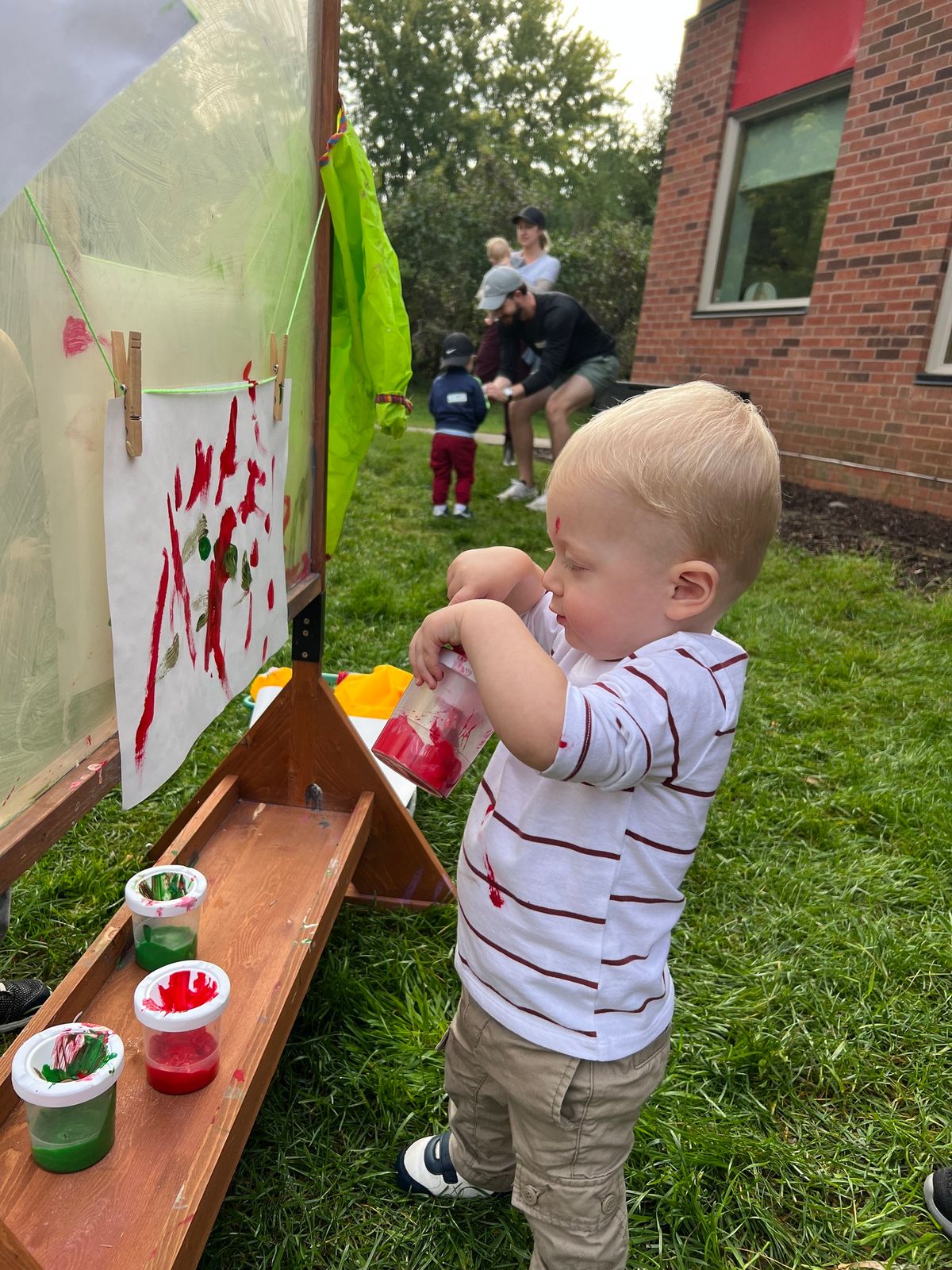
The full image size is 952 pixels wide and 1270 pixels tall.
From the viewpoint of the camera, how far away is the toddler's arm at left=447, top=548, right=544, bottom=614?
125cm

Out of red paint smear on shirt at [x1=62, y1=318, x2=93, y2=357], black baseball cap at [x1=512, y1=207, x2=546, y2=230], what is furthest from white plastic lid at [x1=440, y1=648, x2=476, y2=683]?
black baseball cap at [x1=512, y1=207, x2=546, y2=230]

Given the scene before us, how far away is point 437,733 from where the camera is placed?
1.32 meters

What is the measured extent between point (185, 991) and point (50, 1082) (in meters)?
0.25

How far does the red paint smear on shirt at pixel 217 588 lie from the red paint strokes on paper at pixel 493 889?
0.56 meters

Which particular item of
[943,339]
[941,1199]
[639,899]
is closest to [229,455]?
[639,899]

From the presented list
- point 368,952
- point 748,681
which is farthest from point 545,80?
point 368,952

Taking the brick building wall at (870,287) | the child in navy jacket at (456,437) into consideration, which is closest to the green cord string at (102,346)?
the child in navy jacket at (456,437)

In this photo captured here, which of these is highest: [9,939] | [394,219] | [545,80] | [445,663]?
[545,80]

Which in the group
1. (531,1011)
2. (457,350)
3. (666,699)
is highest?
(457,350)

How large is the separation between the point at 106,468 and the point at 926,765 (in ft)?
9.58

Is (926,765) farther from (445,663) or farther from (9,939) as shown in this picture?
(9,939)

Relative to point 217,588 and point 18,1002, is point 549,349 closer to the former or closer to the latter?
point 217,588

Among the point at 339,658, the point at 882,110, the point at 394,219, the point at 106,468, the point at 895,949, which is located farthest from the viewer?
the point at 394,219

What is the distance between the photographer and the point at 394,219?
647 inches
